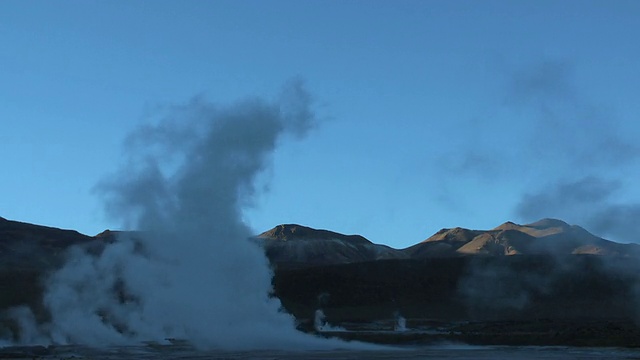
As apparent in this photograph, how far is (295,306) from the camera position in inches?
6555

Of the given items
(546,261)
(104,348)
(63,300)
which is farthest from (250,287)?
(546,261)

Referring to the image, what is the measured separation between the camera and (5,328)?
351 ft

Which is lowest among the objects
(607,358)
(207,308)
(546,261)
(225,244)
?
(607,358)

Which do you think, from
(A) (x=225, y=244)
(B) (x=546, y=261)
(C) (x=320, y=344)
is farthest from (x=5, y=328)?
(B) (x=546, y=261)

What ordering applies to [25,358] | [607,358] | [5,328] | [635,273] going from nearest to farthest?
[607,358] < [25,358] < [5,328] < [635,273]

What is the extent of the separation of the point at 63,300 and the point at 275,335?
121ft

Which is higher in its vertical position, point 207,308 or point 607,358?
point 207,308

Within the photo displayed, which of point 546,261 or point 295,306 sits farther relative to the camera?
point 546,261

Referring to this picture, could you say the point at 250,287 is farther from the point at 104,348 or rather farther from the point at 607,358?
the point at 607,358

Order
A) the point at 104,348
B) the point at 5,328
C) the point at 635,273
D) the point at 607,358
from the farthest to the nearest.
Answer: the point at 635,273
the point at 5,328
the point at 104,348
the point at 607,358

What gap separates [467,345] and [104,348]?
34960 mm

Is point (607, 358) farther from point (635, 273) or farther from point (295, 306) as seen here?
point (635, 273)

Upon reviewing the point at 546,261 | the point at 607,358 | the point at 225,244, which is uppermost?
the point at 546,261

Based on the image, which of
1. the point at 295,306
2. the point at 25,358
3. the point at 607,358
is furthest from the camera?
the point at 295,306
